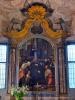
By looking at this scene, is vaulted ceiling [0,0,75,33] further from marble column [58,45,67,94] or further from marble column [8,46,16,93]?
marble column [8,46,16,93]

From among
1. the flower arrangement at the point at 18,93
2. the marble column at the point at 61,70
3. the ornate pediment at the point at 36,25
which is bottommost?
the flower arrangement at the point at 18,93

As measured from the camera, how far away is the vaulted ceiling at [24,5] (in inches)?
633

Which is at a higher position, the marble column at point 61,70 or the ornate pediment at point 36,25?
the ornate pediment at point 36,25

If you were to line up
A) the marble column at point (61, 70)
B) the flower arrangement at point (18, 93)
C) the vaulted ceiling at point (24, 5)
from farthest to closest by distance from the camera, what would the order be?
the vaulted ceiling at point (24, 5), the marble column at point (61, 70), the flower arrangement at point (18, 93)

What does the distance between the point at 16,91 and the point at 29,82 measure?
5.64 ft

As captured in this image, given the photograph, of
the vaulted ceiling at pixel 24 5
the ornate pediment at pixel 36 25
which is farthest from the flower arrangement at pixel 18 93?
the vaulted ceiling at pixel 24 5

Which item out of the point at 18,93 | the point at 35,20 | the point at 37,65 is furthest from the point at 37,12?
the point at 18,93

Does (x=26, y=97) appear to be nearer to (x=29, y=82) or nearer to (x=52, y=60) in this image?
(x=29, y=82)

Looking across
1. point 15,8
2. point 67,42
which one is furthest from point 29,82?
point 15,8

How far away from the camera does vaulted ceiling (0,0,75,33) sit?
16086 millimetres

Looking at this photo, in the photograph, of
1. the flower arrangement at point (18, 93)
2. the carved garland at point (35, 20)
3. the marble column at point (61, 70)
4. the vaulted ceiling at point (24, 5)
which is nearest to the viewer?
the flower arrangement at point (18, 93)

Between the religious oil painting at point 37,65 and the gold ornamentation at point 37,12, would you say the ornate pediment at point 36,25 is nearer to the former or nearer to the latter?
the gold ornamentation at point 37,12

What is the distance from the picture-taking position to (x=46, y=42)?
51.9ft

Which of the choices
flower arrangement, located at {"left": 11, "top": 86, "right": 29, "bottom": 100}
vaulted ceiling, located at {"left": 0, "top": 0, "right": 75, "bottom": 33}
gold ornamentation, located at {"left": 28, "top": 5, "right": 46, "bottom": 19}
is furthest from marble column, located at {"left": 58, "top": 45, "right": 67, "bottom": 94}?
flower arrangement, located at {"left": 11, "top": 86, "right": 29, "bottom": 100}
